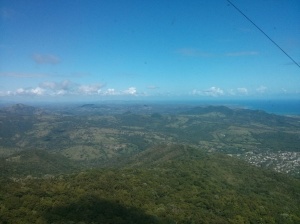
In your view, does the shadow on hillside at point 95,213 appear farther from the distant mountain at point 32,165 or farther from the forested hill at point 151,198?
the distant mountain at point 32,165

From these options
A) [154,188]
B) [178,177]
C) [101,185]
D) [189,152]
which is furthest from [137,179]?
[189,152]

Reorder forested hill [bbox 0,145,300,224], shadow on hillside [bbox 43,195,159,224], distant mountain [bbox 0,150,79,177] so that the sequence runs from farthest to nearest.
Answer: distant mountain [bbox 0,150,79,177] → forested hill [bbox 0,145,300,224] → shadow on hillside [bbox 43,195,159,224]

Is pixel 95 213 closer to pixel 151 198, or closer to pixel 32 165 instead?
pixel 151 198

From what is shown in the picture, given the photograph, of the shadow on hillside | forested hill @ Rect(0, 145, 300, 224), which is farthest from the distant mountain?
the shadow on hillside

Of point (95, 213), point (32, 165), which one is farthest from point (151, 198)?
point (32, 165)

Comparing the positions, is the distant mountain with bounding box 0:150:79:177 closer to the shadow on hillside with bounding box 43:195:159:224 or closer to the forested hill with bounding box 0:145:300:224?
the forested hill with bounding box 0:145:300:224

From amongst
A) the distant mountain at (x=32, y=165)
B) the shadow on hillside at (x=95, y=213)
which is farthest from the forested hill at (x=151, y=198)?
the distant mountain at (x=32, y=165)

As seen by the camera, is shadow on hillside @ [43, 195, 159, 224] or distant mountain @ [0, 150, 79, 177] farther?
distant mountain @ [0, 150, 79, 177]
